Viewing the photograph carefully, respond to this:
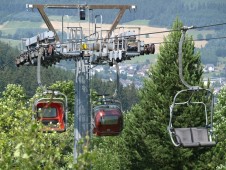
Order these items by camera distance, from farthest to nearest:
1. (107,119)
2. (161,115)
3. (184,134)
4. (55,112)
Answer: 1. (161,115)
2. (55,112)
3. (107,119)
4. (184,134)

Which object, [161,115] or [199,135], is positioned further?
[161,115]

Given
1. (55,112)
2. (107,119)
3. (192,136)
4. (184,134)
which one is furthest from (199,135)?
(55,112)

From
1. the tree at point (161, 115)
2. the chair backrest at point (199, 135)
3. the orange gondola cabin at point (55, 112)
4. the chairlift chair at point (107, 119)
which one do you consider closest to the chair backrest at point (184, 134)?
the chair backrest at point (199, 135)

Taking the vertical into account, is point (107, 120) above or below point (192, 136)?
below

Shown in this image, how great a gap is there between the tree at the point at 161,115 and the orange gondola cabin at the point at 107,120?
708 inches

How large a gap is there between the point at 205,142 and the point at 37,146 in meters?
13.2

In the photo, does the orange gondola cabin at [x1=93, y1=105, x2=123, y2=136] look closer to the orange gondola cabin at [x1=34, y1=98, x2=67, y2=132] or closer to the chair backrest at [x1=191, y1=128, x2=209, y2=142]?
the orange gondola cabin at [x1=34, y1=98, x2=67, y2=132]

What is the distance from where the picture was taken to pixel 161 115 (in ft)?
202

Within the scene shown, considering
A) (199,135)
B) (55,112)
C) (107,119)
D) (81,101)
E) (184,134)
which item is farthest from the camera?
(81,101)

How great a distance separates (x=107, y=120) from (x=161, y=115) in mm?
19400

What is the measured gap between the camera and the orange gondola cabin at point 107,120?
42344 mm

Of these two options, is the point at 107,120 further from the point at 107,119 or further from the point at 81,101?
the point at 81,101

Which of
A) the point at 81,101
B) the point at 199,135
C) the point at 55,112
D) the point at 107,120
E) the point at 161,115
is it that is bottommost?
the point at 161,115

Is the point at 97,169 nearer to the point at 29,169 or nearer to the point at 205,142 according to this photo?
the point at 205,142
